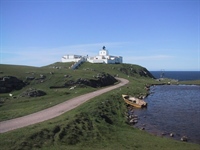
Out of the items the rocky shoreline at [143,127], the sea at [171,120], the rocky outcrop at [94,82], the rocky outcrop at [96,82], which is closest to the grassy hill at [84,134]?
the rocky shoreline at [143,127]

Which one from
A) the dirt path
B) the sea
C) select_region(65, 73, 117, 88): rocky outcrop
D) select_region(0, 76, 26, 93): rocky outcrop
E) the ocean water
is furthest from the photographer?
select_region(65, 73, 117, 88): rocky outcrop

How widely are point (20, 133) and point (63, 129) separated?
5.45 metres

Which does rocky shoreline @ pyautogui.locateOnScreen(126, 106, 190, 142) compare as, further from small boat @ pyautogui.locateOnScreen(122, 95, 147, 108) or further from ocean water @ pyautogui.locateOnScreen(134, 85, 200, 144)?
small boat @ pyautogui.locateOnScreen(122, 95, 147, 108)

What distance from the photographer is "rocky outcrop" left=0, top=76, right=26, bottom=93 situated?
62019 millimetres

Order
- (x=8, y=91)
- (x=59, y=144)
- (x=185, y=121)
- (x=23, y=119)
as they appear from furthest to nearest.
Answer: (x=8, y=91), (x=185, y=121), (x=23, y=119), (x=59, y=144)

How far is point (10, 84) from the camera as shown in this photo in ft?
212

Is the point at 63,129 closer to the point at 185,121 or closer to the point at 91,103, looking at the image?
the point at 91,103

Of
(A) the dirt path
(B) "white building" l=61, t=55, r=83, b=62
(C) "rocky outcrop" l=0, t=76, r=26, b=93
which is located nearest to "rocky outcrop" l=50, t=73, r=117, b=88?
(C) "rocky outcrop" l=0, t=76, r=26, b=93

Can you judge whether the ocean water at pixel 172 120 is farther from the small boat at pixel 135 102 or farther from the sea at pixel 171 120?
the small boat at pixel 135 102

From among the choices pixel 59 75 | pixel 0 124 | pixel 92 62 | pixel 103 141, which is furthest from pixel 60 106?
pixel 92 62

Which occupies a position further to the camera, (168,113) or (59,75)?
(59,75)

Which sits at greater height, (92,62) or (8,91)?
(92,62)

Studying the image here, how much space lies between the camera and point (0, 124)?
109 feet

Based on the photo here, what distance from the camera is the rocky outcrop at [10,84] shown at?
6202cm
